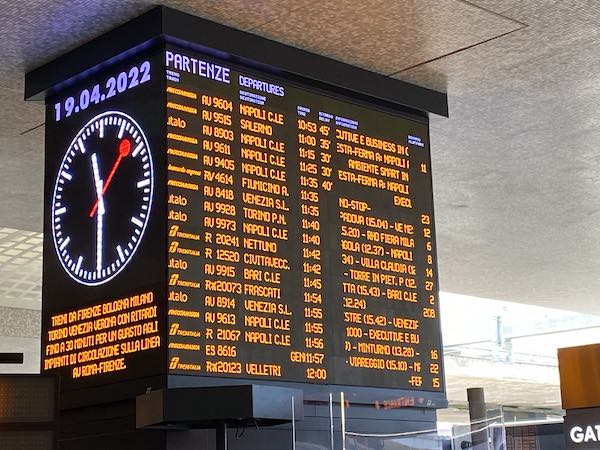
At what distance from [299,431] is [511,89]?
259 cm

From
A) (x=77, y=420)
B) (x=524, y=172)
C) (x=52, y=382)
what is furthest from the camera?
(x=524, y=172)

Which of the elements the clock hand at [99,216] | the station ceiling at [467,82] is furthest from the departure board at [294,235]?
the clock hand at [99,216]

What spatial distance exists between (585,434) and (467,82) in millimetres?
2097

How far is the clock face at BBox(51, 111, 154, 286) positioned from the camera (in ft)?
16.0

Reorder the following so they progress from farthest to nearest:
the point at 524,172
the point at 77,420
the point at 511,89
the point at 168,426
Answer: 1. the point at 524,172
2. the point at 511,89
3. the point at 77,420
4. the point at 168,426

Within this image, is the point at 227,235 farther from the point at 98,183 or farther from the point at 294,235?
the point at 98,183

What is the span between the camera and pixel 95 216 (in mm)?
5059

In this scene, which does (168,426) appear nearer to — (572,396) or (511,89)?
(572,396)

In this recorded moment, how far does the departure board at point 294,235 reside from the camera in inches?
187

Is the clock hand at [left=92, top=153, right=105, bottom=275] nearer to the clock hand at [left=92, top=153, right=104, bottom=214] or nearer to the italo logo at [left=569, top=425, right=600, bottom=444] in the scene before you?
the clock hand at [left=92, top=153, right=104, bottom=214]

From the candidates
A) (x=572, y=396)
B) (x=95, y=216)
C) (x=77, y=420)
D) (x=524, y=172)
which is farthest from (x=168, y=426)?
(x=524, y=172)

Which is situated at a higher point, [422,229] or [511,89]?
[511,89]

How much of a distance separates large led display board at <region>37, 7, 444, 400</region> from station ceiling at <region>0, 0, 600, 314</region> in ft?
0.88

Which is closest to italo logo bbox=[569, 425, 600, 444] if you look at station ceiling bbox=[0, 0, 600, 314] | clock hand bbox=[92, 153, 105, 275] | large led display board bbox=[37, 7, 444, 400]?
large led display board bbox=[37, 7, 444, 400]
